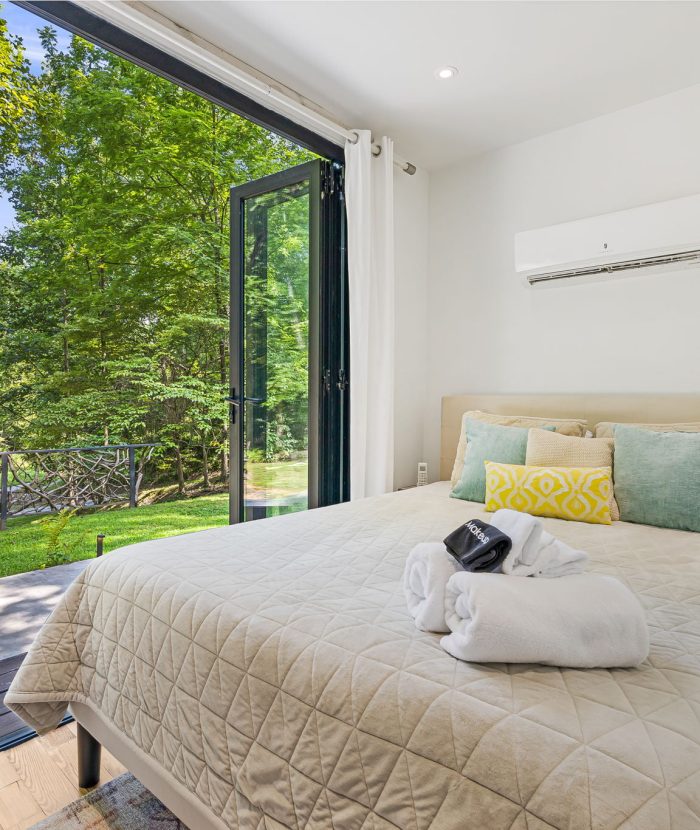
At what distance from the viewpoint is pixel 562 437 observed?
2305 mm

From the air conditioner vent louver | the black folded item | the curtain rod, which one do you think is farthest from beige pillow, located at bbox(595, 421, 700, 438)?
the curtain rod

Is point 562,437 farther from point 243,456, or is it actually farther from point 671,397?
point 243,456

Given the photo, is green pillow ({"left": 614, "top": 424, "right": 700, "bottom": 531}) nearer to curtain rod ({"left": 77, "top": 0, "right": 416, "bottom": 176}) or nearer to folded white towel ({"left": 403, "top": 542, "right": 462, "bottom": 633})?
folded white towel ({"left": 403, "top": 542, "right": 462, "bottom": 633})

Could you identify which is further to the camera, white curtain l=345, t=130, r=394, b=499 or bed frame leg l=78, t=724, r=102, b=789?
white curtain l=345, t=130, r=394, b=499

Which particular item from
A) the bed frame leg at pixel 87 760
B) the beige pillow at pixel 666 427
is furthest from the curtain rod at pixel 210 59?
the bed frame leg at pixel 87 760

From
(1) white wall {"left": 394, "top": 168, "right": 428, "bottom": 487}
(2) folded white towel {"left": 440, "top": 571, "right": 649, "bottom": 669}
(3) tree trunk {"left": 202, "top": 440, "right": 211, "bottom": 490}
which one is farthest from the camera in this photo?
(3) tree trunk {"left": 202, "top": 440, "right": 211, "bottom": 490}

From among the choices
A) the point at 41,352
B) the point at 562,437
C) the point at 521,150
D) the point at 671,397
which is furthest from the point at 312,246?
the point at 41,352

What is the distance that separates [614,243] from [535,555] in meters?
2.12

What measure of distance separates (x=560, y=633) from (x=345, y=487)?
7.51 ft

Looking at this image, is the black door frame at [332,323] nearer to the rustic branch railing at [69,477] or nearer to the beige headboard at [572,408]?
the beige headboard at [572,408]

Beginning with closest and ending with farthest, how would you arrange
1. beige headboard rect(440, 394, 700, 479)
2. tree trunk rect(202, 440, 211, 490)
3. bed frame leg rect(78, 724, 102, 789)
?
1. bed frame leg rect(78, 724, 102, 789)
2. beige headboard rect(440, 394, 700, 479)
3. tree trunk rect(202, 440, 211, 490)

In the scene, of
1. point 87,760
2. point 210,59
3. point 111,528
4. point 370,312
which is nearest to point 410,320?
point 370,312

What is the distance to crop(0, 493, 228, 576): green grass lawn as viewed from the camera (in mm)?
4422

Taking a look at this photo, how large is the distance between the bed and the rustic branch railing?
3.36 m
